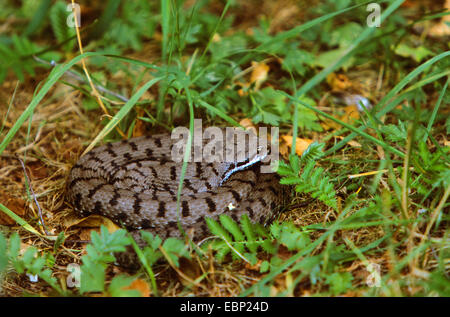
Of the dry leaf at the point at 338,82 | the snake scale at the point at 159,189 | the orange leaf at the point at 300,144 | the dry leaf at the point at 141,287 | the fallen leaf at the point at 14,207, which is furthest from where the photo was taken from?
the dry leaf at the point at 338,82

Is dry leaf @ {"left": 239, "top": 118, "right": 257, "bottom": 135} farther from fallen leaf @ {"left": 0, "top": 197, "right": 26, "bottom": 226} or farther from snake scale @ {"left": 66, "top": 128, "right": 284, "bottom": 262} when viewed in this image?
fallen leaf @ {"left": 0, "top": 197, "right": 26, "bottom": 226}

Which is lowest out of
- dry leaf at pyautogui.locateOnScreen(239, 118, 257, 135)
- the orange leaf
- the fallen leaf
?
the fallen leaf

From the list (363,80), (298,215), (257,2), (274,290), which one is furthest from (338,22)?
(274,290)

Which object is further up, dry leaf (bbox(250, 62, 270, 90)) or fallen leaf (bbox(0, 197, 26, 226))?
dry leaf (bbox(250, 62, 270, 90))

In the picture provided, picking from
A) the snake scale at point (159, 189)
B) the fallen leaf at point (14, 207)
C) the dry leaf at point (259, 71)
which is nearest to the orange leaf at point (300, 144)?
the snake scale at point (159, 189)

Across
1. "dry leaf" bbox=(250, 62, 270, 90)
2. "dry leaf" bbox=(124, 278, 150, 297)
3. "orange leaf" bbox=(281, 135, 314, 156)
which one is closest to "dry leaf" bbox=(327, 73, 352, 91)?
"dry leaf" bbox=(250, 62, 270, 90)

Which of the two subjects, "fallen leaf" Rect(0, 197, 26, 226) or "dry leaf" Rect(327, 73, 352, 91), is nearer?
"fallen leaf" Rect(0, 197, 26, 226)

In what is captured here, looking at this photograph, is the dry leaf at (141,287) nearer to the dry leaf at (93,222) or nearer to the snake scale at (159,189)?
the snake scale at (159,189)

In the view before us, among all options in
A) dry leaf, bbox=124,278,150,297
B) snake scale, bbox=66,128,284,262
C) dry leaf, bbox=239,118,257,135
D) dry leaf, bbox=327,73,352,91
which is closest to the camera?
dry leaf, bbox=124,278,150,297
